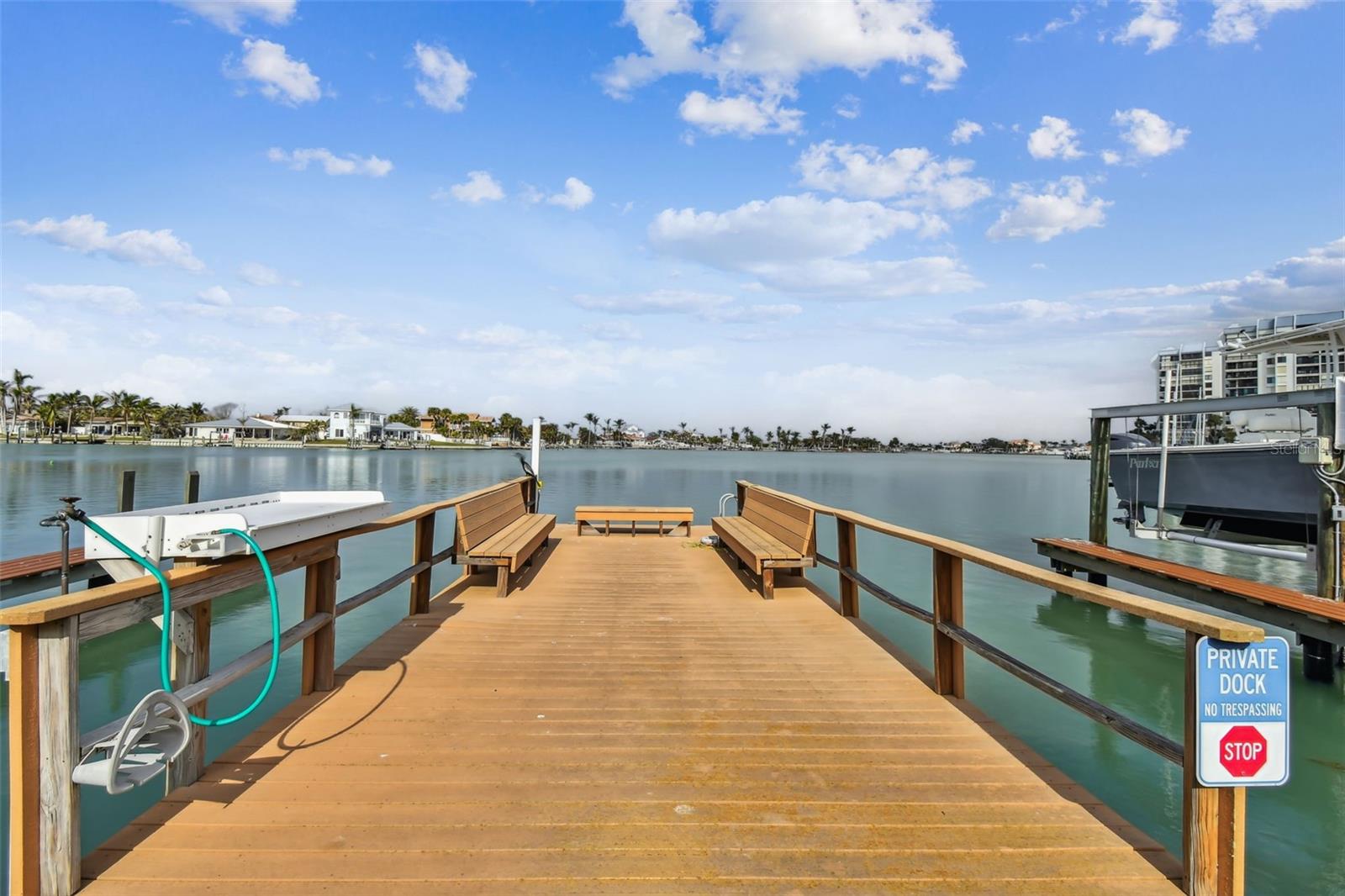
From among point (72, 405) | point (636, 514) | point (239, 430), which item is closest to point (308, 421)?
point (239, 430)

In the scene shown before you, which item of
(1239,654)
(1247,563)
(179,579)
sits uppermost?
(179,579)

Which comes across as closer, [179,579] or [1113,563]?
[179,579]

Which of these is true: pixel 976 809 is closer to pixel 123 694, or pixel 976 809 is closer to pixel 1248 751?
pixel 1248 751

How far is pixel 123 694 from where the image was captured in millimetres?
6102

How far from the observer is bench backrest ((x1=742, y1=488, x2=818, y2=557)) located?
5.94 metres

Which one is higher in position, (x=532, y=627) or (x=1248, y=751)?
(x=1248, y=751)

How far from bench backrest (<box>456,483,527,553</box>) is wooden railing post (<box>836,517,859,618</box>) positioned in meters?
3.20

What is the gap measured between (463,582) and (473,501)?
38.3 inches

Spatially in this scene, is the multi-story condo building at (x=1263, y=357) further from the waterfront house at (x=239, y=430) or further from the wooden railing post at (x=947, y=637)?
the waterfront house at (x=239, y=430)

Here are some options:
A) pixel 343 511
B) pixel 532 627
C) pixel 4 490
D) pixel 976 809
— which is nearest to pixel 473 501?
pixel 532 627

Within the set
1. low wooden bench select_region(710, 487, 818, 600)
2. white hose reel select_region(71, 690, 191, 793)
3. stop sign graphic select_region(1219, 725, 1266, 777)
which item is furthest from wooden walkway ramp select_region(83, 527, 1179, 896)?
low wooden bench select_region(710, 487, 818, 600)

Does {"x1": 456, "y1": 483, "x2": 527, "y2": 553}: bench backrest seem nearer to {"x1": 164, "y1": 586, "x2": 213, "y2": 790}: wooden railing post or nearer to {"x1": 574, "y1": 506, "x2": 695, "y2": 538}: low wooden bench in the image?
{"x1": 574, "y1": 506, "x2": 695, "y2": 538}: low wooden bench

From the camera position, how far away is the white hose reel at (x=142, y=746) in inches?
74.8

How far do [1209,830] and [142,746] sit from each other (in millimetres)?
3466
